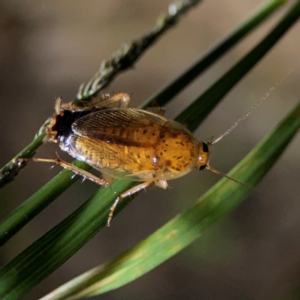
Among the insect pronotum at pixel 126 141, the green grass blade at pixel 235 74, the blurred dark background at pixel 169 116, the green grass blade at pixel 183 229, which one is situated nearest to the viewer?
the green grass blade at pixel 183 229

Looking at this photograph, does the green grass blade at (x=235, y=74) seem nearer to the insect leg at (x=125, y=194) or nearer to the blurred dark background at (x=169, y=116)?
the insect leg at (x=125, y=194)

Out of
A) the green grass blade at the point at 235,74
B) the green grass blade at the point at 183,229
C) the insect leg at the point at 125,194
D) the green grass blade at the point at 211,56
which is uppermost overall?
the green grass blade at the point at 211,56

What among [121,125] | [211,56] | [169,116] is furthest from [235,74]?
[169,116]

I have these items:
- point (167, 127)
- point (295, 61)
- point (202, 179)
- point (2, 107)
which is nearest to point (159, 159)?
point (167, 127)

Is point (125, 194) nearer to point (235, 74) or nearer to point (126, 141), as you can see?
point (126, 141)

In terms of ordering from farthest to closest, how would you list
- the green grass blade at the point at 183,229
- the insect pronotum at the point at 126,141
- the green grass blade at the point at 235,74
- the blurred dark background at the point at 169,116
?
1. the blurred dark background at the point at 169,116
2. the insect pronotum at the point at 126,141
3. the green grass blade at the point at 235,74
4. the green grass blade at the point at 183,229

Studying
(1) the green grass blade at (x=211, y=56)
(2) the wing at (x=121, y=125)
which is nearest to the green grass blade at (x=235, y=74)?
(1) the green grass blade at (x=211, y=56)
